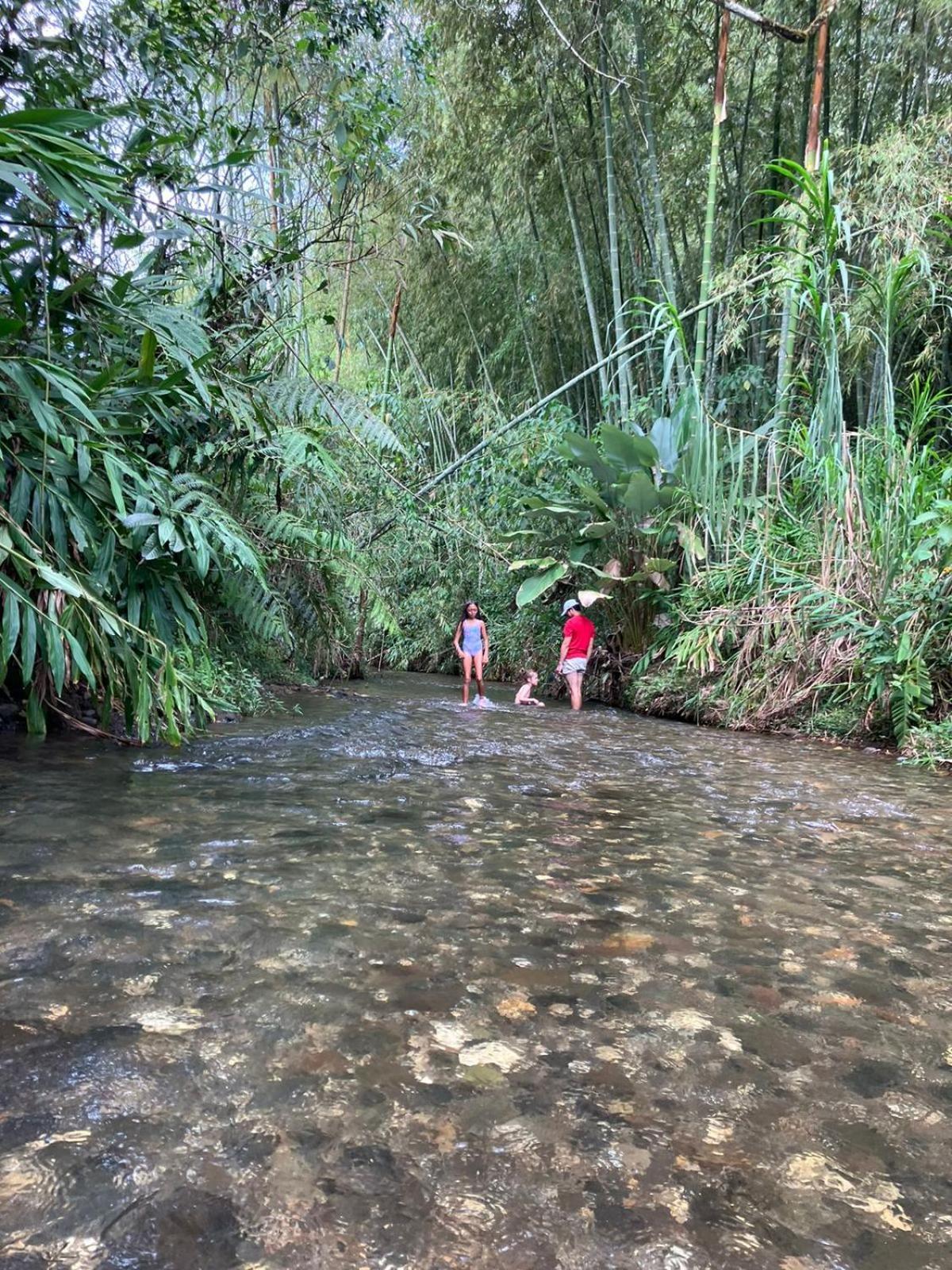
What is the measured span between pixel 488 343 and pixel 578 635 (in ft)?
16.9

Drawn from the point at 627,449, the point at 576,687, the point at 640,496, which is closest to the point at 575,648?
the point at 576,687

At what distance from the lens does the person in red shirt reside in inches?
316

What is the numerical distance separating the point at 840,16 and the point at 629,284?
289cm

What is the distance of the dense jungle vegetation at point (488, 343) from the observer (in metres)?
3.46

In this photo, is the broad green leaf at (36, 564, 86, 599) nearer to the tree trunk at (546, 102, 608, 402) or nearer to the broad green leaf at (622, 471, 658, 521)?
the broad green leaf at (622, 471, 658, 521)

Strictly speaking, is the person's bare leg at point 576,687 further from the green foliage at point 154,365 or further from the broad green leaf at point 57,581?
the broad green leaf at point 57,581

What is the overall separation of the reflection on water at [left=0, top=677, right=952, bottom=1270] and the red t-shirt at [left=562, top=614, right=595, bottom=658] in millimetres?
5288

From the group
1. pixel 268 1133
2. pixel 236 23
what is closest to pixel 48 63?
pixel 236 23

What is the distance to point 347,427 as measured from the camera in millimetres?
5609

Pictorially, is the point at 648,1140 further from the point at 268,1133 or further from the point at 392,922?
the point at 392,922

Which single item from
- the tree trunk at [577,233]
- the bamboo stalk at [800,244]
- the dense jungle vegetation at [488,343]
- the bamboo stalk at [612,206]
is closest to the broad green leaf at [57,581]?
the dense jungle vegetation at [488,343]

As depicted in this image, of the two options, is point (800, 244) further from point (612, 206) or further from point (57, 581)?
point (57, 581)

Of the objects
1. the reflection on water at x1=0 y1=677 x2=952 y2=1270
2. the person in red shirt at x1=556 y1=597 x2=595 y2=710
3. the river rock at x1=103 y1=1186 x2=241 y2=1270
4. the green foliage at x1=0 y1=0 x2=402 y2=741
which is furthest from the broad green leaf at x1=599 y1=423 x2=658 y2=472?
the river rock at x1=103 y1=1186 x2=241 y2=1270

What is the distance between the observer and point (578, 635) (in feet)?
26.8
